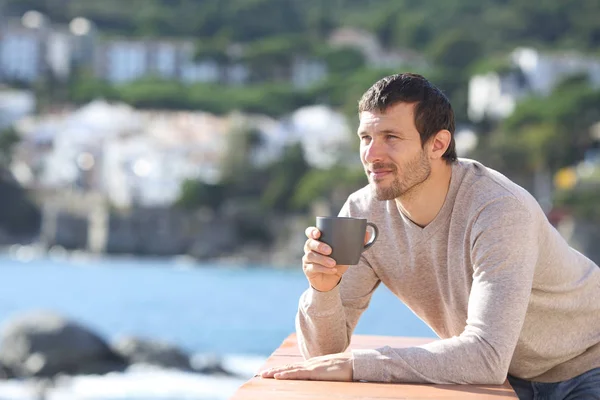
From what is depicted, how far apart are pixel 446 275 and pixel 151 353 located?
918 centimetres

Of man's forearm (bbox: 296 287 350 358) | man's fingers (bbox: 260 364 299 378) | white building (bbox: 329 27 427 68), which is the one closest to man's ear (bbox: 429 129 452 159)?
man's forearm (bbox: 296 287 350 358)

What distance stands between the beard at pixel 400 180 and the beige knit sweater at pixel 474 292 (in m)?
0.06

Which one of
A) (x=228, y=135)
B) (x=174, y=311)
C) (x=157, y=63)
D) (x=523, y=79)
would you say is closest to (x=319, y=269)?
(x=174, y=311)

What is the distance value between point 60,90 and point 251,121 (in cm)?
1504

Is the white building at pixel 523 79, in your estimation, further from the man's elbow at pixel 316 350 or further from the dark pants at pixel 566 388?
the man's elbow at pixel 316 350

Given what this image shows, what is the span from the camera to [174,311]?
23.2 meters

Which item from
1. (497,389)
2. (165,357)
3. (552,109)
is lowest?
(165,357)

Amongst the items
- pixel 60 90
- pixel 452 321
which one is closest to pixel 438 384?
pixel 452 321

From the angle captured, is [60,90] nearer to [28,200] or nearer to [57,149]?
[57,149]

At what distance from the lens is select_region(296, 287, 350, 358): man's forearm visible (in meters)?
1.80

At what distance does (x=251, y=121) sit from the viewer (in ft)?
185

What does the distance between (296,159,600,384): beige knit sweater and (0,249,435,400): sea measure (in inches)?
158

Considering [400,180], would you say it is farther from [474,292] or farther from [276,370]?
[276,370]

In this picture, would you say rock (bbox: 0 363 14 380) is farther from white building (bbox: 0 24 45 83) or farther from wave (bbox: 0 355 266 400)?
white building (bbox: 0 24 45 83)
